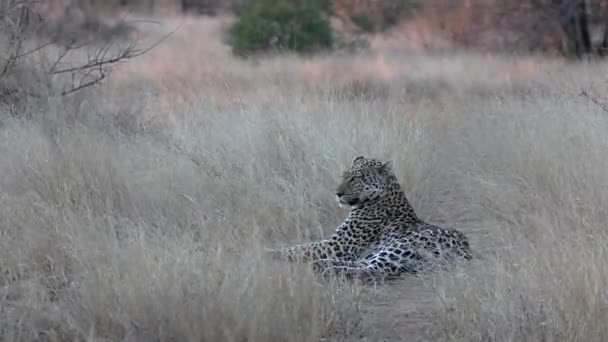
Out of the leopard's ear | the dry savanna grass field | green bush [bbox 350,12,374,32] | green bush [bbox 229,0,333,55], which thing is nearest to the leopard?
the leopard's ear

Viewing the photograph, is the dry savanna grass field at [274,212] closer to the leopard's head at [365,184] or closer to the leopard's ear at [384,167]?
the leopard's head at [365,184]

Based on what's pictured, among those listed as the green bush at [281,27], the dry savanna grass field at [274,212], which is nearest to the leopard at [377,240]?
the dry savanna grass field at [274,212]

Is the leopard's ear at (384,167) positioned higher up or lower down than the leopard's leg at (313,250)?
higher up

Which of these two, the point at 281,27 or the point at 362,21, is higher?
the point at 281,27

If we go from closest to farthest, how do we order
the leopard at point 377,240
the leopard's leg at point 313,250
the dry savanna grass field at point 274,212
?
the dry savanna grass field at point 274,212, the leopard at point 377,240, the leopard's leg at point 313,250

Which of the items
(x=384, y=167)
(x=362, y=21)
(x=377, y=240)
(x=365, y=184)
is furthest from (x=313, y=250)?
(x=362, y=21)

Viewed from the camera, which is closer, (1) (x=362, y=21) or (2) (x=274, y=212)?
(2) (x=274, y=212)

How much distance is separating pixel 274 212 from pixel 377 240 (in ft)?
3.24

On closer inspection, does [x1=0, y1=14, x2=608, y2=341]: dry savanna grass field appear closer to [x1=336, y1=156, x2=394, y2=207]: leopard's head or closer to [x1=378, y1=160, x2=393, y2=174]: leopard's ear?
[x1=336, y1=156, x2=394, y2=207]: leopard's head

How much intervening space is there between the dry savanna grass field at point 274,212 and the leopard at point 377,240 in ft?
0.63

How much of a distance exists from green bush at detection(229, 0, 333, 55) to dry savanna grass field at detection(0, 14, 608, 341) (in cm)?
875

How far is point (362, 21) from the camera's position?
26969 mm

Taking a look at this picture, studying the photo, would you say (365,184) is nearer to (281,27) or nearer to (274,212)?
(274,212)

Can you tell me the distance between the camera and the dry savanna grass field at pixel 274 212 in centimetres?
490
